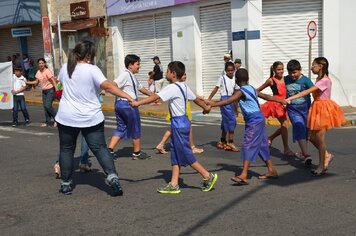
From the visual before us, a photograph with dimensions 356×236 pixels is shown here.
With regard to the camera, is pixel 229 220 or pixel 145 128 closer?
pixel 229 220

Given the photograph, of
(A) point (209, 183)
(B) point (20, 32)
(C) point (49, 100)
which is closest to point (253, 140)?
(A) point (209, 183)

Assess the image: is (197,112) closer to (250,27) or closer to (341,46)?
(250,27)

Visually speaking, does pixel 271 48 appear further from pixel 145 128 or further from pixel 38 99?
pixel 38 99

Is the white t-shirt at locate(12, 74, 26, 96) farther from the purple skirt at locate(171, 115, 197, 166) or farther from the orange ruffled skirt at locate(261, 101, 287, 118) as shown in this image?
the purple skirt at locate(171, 115, 197, 166)

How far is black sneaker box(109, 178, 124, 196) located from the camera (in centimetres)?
609

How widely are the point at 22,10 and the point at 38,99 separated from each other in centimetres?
651

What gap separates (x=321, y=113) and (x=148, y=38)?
15.4 metres

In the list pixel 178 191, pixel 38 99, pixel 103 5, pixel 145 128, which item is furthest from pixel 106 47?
pixel 178 191

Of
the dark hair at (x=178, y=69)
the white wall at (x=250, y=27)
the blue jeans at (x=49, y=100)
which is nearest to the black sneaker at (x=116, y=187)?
the dark hair at (x=178, y=69)

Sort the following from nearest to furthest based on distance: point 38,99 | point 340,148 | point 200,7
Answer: point 340,148 → point 200,7 → point 38,99

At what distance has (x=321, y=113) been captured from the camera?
704 cm

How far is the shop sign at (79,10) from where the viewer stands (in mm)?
23344

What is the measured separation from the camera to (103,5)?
22.8 metres

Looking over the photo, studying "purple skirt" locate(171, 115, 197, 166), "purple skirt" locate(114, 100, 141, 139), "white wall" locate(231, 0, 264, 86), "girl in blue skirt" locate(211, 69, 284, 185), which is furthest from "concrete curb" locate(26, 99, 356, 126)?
"purple skirt" locate(171, 115, 197, 166)
